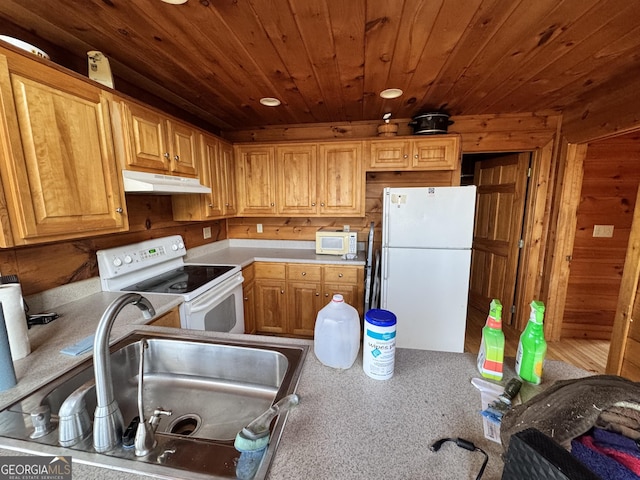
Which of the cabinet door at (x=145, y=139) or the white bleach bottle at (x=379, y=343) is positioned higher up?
the cabinet door at (x=145, y=139)

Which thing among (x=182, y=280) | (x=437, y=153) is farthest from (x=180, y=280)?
(x=437, y=153)

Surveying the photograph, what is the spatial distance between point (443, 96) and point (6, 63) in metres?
2.54

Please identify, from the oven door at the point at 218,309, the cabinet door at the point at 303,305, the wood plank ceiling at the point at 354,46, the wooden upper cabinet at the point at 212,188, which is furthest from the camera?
the cabinet door at the point at 303,305

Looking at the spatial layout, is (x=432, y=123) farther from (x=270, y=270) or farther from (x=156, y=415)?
(x=156, y=415)

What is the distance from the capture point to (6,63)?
0.97m

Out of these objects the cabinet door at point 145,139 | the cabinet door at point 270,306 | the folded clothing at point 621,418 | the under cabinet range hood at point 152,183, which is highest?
the cabinet door at point 145,139

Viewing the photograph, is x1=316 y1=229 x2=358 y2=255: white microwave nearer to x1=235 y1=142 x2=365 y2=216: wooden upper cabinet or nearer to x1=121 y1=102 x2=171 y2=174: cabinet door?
x1=235 y1=142 x2=365 y2=216: wooden upper cabinet

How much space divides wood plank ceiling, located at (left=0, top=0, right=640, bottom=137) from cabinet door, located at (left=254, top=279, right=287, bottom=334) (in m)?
1.72

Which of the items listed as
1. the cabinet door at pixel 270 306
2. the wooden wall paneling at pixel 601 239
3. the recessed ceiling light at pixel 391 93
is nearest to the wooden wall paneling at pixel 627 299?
the wooden wall paneling at pixel 601 239

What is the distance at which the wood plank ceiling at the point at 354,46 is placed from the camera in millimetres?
1192

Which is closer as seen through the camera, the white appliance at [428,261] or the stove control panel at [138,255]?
the stove control panel at [138,255]

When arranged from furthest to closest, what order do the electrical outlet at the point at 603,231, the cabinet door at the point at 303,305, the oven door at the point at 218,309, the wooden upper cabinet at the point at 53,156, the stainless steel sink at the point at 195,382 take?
the cabinet door at the point at 303,305, the electrical outlet at the point at 603,231, the oven door at the point at 218,309, the wooden upper cabinet at the point at 53,156, the stainless steel sink at the point at 195,382

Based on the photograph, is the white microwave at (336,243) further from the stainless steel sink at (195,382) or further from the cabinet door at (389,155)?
the stainless steel sink at (195,382)

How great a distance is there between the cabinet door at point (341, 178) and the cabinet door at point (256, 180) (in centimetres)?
52
